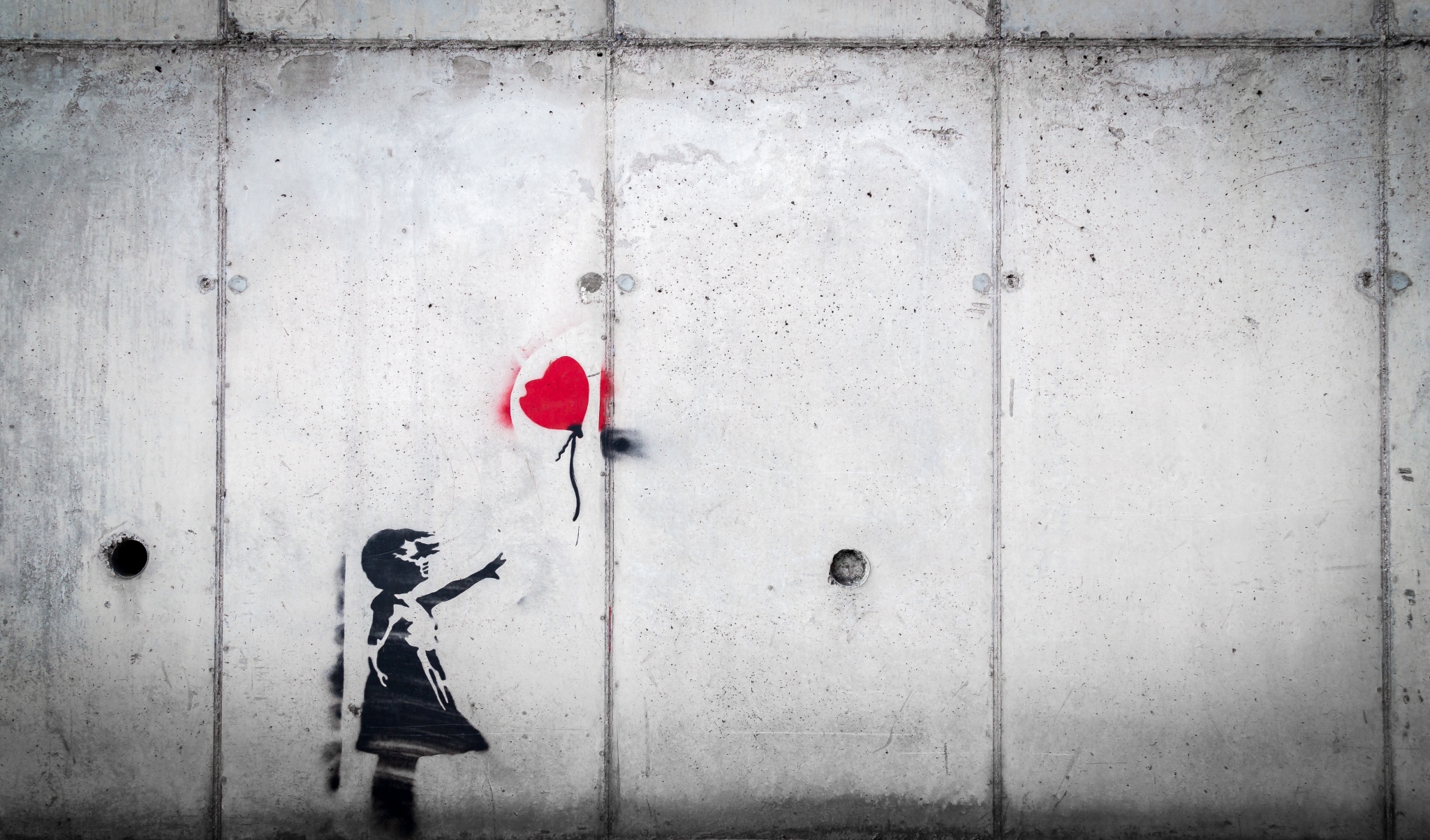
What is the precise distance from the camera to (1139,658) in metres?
2.35

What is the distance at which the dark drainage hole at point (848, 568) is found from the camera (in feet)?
7.72

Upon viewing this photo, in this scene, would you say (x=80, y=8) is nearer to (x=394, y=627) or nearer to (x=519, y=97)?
(x=519, y=97)

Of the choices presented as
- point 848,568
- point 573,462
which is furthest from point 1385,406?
point 573,462

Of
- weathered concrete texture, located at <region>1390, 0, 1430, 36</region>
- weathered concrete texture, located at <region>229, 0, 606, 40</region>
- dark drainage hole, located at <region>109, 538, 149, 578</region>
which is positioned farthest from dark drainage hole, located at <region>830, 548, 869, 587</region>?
weathered concrete texture, located at <region>1390, 0, 1430, 36</region>

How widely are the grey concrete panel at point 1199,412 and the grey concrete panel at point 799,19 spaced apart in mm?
267

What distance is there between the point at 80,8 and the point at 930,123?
3.09m

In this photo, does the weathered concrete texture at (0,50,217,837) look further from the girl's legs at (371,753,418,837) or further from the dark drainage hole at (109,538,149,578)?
the girl's legs at (371,753,418,837)

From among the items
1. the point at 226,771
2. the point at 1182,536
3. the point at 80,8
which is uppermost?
the point at 80,8

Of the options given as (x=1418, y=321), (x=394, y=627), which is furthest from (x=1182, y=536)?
(x=394, y=627)

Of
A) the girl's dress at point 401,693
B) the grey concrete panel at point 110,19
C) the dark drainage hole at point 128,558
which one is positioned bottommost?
the girl's dress at point 401,693

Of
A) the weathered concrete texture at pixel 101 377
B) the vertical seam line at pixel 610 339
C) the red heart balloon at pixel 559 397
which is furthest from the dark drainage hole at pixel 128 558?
the vertical seam line at pixel 610 339

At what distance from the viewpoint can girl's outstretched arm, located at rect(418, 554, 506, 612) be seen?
7.68 ft

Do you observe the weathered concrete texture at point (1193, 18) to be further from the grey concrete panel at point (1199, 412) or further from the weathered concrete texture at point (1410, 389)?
the weathered concrete texture at point (1410, 389)

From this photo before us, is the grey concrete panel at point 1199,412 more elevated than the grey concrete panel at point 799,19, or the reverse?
the grey concrete panel at point 799,19
